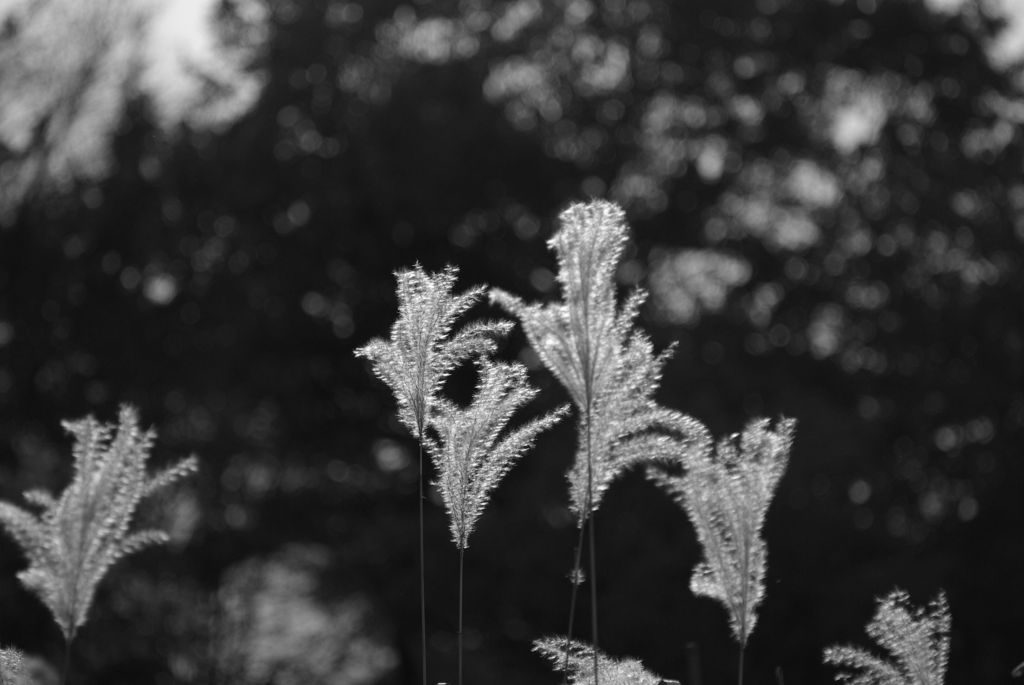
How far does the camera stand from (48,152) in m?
14.5

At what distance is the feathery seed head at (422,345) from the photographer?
288 cm

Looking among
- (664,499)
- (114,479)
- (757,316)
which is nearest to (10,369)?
(664,499)

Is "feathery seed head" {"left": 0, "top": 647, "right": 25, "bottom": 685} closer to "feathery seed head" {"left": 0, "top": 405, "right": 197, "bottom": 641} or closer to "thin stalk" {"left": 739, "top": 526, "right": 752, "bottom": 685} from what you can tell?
"feathery seed head" {"left": 0, "top": 405, "right": 197, "bottom": 641}

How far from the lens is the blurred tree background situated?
1341 cm

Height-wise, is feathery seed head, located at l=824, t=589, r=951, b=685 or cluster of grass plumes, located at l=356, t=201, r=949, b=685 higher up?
cluster of grass plumes, located at l=356, t=201, r=949, b=685

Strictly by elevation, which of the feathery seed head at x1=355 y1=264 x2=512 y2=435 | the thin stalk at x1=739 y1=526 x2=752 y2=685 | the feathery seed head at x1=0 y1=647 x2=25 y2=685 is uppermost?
the feathery seed head at x1=355 y1=264 x2=512 y2=435

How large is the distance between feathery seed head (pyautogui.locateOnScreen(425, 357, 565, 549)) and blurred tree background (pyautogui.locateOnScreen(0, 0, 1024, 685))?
32.2ft

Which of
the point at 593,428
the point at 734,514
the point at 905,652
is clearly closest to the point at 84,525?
the point at 593,428

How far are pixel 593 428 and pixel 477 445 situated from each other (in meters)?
0.25

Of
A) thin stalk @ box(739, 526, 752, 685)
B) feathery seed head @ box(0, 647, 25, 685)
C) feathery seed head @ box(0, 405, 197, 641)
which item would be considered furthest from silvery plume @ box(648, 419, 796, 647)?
feathery seed head @ box(0, 647, 25, 685)

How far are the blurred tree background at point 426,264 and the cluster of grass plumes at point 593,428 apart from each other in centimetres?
966

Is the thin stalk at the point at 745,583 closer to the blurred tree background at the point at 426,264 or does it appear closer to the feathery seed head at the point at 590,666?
the feathery seed head at the point at 590,666

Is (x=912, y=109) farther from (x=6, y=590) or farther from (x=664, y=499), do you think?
(x=6, y=590)

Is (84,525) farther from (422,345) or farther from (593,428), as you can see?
(593,428)
